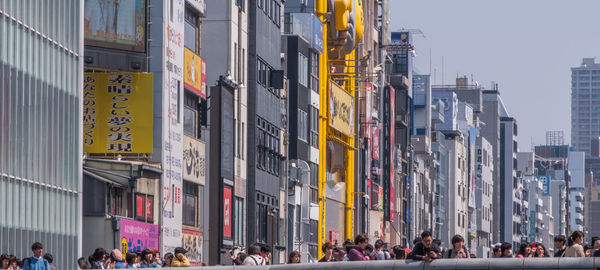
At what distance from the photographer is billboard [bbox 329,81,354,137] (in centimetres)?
11631

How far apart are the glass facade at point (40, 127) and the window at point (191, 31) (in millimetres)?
15001

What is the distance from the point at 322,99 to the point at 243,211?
28654 mm

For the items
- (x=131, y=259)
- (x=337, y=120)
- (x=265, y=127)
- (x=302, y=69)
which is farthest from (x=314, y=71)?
(x=131, y=259)

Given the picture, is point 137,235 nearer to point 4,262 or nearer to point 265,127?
point 265,127

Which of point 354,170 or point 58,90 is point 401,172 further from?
point 58,90

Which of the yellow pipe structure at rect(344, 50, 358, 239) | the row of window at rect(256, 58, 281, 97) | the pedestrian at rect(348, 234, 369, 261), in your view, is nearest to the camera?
the pedestrian at rect(348, 234, 369, 261)

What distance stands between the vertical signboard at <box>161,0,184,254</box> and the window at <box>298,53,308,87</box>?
29.3 metres

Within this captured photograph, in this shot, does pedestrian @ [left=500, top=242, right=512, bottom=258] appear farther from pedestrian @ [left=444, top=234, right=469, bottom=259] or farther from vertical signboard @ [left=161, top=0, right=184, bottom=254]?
vertical signboard @ [left=161, top=0, right=184, bottom=254]

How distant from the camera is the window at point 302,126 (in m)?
103

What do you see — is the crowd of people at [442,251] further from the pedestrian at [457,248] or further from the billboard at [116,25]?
the billboard at [116,25]

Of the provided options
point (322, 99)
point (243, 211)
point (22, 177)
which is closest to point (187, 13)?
point (243, 211)

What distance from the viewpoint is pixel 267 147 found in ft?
301

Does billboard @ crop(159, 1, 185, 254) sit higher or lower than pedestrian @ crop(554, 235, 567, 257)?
higher

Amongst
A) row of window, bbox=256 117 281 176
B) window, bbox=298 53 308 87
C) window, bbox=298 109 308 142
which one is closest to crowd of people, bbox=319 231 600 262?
row of window, bbox=256 117 281 176
